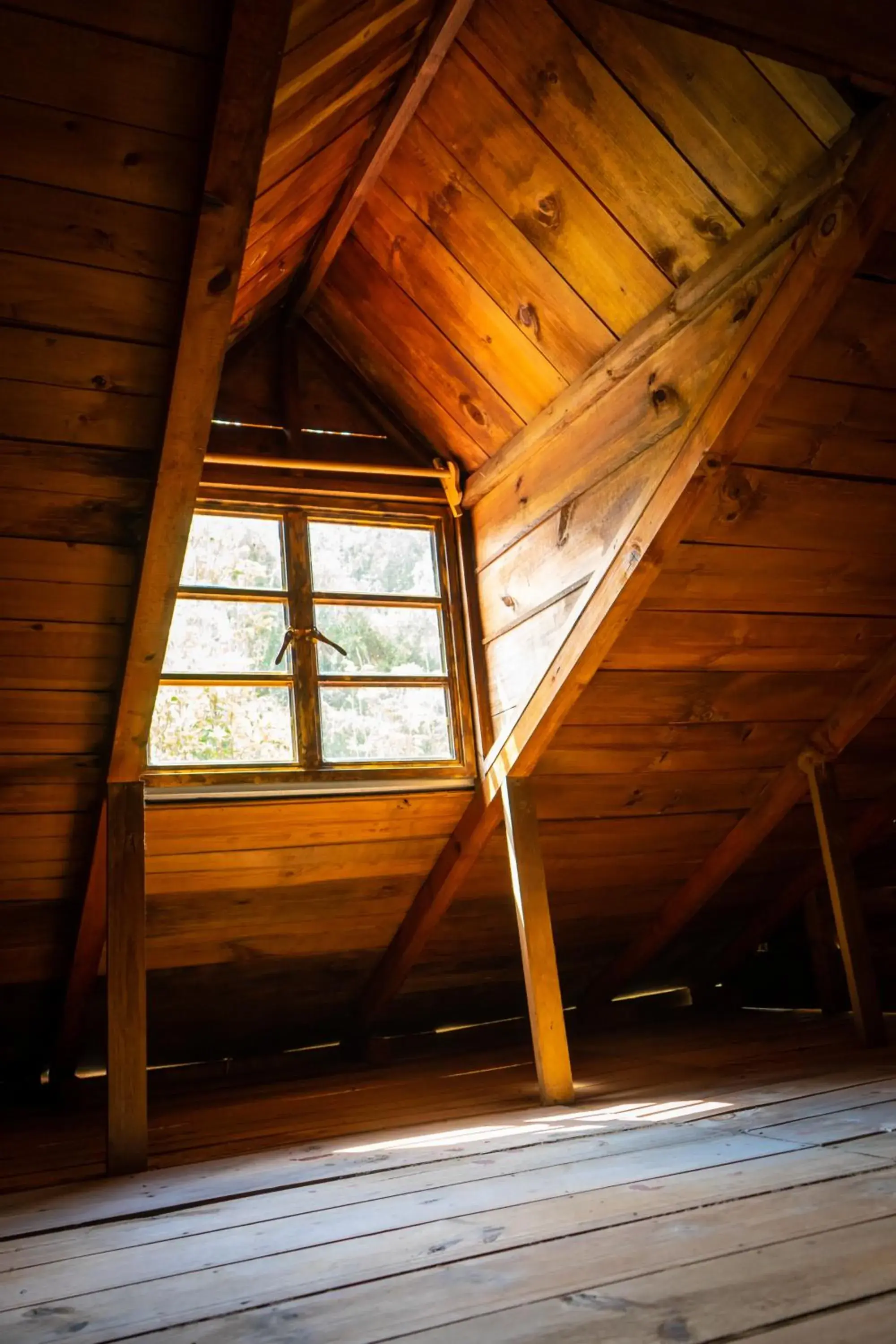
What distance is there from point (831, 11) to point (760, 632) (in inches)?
70.8

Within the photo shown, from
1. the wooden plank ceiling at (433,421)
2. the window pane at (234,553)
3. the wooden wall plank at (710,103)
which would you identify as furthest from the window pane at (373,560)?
the wooden wall plank at (710,103)

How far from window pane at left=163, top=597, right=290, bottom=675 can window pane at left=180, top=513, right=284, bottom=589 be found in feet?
0.24

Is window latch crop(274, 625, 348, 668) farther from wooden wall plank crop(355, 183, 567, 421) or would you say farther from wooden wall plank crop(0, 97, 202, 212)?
wooden wall plank crop(0, 97, 202, 212)

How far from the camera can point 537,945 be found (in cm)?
316

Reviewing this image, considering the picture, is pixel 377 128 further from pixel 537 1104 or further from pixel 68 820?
pixel 537 1104

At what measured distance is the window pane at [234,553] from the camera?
→ 3.42 m

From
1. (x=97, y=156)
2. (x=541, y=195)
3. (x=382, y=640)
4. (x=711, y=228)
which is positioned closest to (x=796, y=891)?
(x=382, y=640)

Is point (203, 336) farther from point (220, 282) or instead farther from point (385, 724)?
point (385, 724)

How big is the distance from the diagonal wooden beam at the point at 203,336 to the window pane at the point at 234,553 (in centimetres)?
90

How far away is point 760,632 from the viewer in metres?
3.14

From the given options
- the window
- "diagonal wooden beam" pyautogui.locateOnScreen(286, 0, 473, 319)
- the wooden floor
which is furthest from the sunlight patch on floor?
"diagonal wooden beam" pyautogui.locateOnScreen(286, 0, 473, 319)

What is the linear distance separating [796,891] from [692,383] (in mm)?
2796

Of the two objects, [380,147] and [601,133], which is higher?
[380,147]

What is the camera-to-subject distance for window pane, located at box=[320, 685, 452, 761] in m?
3.51
